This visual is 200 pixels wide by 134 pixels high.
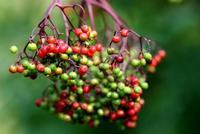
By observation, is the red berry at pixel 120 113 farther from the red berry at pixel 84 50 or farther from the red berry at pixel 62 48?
the red berry at pixel 62 48

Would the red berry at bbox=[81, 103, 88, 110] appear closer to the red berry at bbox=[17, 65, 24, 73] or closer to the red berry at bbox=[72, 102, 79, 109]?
the red berry at bbox=[72, 102, 79, 109]

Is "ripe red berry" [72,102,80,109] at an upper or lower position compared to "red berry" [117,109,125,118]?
upper

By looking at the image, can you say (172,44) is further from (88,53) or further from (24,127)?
(88,53)

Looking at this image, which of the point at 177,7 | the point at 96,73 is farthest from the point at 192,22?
the point at 96,73

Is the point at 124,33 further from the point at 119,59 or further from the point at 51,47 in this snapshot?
the point at 51,47

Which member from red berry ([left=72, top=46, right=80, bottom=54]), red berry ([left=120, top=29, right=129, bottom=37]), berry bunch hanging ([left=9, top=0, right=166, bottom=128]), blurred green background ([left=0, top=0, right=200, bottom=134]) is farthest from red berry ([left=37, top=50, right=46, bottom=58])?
blurred green background ([left=0, top=0, right=200, bottom=134])

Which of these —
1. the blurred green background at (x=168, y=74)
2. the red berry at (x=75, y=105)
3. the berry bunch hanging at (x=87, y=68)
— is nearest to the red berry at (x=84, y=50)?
the berry bunch hanging at (x=87, y=68)

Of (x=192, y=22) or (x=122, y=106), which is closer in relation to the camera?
(x=122, y=106)

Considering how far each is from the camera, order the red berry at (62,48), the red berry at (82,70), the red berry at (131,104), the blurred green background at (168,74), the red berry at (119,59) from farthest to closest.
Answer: the blurred green background at (168,74)
the red berry at (131,104)
the red berry at (119,59)
the red berry at (82,70)
the red berry at (62,48)
